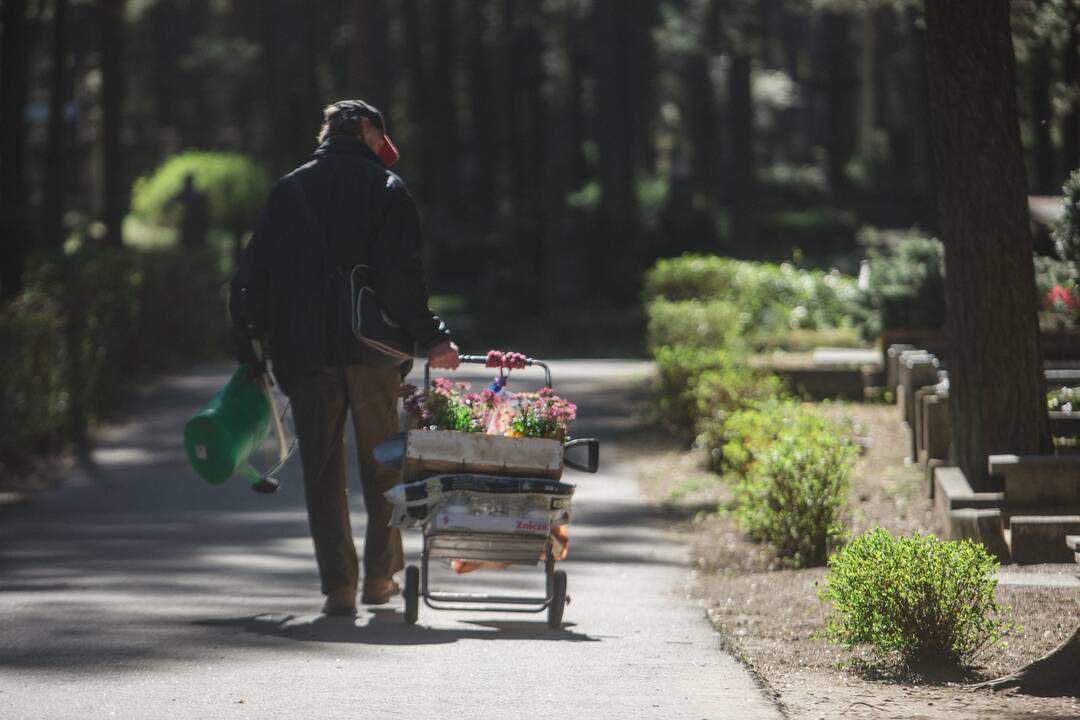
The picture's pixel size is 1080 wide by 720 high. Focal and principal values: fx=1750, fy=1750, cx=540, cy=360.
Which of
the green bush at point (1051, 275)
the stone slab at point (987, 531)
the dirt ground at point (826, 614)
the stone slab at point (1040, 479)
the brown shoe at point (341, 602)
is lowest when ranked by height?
the dirt ground at point (826, 614)

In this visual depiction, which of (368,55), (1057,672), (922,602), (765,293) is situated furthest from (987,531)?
(368,55)

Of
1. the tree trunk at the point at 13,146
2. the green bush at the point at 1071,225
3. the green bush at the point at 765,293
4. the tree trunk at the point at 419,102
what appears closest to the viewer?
the green bush at the point at 1071,225

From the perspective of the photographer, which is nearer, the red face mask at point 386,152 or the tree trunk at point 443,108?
the red face mask at point 386,152

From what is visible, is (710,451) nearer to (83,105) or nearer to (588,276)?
(588,276)

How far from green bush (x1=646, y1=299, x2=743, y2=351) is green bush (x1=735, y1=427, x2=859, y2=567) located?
726 centimetres

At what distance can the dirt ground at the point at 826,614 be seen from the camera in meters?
5.87

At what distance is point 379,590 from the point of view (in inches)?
323

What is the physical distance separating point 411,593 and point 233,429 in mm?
1236

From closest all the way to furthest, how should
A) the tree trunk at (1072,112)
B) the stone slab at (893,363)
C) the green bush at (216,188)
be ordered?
the stone slab at (893,363) < the tree trunk at (1072,112) < the green bush at (216,188)

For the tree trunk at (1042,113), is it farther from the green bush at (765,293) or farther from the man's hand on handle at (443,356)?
the man's hand on handle at (443,356)

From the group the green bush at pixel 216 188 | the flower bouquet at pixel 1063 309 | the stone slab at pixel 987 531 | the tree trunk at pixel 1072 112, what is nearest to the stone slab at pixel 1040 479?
the stone slab at pixel 987 531

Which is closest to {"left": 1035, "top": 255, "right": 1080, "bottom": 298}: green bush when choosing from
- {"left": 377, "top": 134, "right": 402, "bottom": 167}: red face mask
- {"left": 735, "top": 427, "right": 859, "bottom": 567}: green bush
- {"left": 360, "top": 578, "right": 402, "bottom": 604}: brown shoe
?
{"left": 735, "top": 427, "right": 859, "bottom": 567}: green bush

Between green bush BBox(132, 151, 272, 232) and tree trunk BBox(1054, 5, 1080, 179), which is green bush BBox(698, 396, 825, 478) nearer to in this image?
tree trunk BBox(1054, 5, 1080, 179)

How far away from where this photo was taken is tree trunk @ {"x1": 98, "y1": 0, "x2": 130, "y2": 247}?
2928cm
